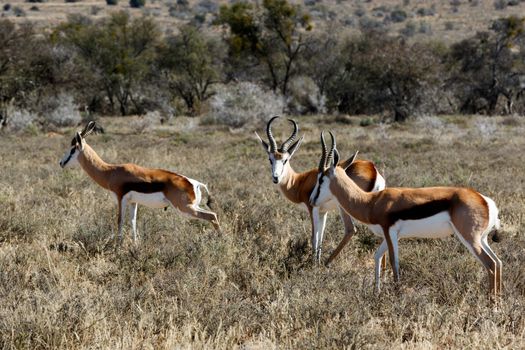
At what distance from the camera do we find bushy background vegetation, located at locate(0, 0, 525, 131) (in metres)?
27.6

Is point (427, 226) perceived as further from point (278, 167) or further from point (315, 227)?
point (278, 167)

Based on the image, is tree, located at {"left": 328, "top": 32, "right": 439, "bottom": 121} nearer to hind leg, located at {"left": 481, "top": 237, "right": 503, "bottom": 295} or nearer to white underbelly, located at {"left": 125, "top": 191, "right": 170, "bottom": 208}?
white underbelly, located at {"left": 125, "top": 191, "right": 170, "bottom": 208}

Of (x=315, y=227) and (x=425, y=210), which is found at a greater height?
(x=425, y=210)

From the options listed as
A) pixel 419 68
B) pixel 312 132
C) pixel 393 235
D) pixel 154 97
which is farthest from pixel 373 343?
pixel 154 97

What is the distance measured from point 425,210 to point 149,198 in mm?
3576

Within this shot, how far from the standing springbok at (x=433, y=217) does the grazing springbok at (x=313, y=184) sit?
0.87 metres

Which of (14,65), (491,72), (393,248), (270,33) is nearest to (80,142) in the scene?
(393,248)

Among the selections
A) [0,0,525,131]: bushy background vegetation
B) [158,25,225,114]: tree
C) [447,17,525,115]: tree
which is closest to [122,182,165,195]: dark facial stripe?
[0,0,525,131]: bushy background vegetation

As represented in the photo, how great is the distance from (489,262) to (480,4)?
7346cm

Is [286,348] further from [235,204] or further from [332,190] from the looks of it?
[235,204]

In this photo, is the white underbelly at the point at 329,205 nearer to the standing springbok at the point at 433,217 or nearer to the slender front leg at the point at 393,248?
the standing springbok at the point at 433,217

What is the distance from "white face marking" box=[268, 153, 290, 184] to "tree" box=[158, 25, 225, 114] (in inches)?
1002

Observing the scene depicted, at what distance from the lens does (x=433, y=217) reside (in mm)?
5508

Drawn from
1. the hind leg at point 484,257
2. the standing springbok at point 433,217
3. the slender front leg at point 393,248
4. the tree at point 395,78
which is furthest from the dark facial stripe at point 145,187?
the tree at point 395,78
